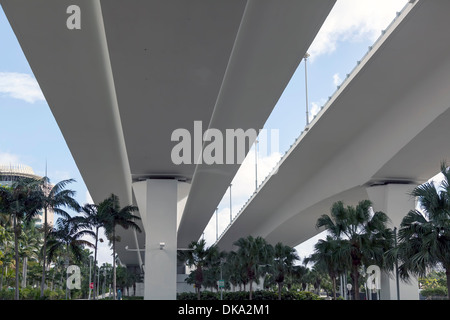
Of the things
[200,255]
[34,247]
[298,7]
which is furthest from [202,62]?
[34,247]

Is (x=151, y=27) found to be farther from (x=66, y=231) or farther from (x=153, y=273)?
(x=66, y=231)

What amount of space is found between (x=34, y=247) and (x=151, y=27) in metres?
63.9

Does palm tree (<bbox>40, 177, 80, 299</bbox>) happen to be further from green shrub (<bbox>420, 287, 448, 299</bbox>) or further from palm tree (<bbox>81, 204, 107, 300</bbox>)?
green shrub (<bbox>420, 287, 448, 299</bbox>)

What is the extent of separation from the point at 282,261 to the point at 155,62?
38.4 metres

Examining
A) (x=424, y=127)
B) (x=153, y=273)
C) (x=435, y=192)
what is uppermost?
(x=424, y=127)

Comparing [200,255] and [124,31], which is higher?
[124,31]

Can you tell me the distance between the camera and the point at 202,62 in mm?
18547

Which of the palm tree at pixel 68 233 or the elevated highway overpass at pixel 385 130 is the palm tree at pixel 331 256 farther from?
the palm tree at pixel 68 233

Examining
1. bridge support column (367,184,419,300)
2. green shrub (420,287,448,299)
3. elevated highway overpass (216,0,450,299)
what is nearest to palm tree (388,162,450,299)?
elevated highway overpass (216,0,450,299)

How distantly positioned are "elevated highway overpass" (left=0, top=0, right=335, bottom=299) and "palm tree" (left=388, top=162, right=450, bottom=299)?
258 inches

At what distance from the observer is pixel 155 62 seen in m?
18.8

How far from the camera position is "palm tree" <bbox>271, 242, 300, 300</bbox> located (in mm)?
53000
